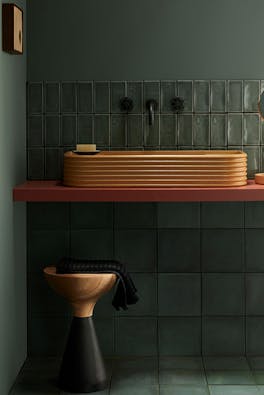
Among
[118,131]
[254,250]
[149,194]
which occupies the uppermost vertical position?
[118,131]

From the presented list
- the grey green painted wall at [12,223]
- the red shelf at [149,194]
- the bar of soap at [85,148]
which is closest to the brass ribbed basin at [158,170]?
the red shelf at [149,194]

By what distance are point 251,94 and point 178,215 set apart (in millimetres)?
760

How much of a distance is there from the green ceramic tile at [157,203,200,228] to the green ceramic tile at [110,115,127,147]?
1.31ft

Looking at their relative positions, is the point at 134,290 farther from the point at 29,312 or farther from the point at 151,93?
the point at 151,93

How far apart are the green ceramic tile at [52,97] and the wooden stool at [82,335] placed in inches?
35.7

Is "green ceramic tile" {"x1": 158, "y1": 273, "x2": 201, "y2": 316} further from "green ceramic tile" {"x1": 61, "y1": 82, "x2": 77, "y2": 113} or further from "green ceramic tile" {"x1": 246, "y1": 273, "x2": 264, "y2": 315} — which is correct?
"green ceramic tile" {"x1": 61, "y1": 82, "x2": 77, "y2": 113}

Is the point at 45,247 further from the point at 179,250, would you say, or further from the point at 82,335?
the point at 179,250

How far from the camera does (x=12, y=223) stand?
3842 mm

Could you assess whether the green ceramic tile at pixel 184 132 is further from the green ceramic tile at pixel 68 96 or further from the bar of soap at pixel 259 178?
the green ceramic tile at pixel 68 96

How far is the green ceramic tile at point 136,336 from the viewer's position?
14.2ft

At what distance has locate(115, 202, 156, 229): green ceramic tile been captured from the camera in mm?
4277

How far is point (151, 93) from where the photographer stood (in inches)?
167

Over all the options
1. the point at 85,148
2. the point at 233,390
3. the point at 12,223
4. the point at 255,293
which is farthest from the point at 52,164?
the point at 233,390

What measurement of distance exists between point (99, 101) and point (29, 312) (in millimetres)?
1218
